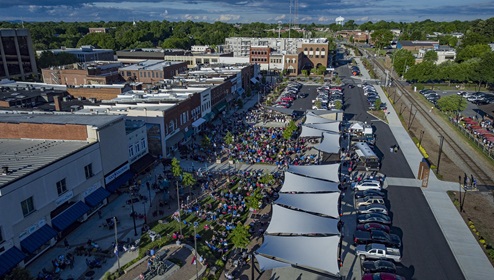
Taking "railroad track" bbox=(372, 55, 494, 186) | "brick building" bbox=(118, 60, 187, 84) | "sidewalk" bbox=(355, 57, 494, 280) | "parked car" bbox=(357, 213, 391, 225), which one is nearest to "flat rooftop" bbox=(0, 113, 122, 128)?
"parked car" bbox=(357, 213, 391, 225)

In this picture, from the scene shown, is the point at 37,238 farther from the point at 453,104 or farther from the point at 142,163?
the point at 453,104

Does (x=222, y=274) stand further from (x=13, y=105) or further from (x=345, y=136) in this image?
(x=13, y=105)

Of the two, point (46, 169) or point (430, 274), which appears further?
point (46, 169)

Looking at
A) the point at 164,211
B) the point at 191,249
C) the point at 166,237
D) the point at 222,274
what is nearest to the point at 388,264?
the point at 222,274

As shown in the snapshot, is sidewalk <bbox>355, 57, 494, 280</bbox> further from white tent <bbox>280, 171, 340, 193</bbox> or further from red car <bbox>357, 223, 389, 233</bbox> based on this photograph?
white tent <bbox>280, 171, 340, 193</bbox>

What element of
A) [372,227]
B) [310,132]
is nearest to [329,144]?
[310,132]

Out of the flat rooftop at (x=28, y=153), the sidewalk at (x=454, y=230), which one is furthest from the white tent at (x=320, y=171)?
the flat rooftop at (x=28, y=153)

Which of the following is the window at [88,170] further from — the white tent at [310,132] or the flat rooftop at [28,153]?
the white tent at [310,132]
